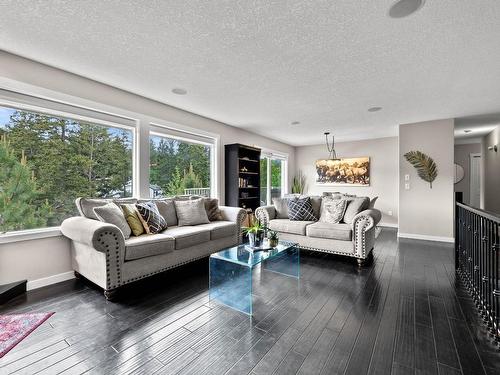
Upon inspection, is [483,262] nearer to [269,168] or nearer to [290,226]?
[290,226]

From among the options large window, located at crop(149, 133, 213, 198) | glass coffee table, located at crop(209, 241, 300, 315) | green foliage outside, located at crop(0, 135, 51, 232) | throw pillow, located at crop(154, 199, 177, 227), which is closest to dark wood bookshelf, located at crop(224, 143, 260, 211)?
large window, located at crop(149, 133, 213, 198)

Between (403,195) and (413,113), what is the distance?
69.9 inches

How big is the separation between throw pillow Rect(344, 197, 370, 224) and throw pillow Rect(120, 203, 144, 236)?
→ 3032 mm

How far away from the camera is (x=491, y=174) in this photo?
574 centimetres

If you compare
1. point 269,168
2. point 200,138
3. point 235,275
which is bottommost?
point 235,275

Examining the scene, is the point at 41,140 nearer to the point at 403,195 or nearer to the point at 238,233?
the point at 238,233

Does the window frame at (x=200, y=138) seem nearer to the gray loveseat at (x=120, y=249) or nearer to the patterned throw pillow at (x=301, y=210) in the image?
the gray loveseat at (x=120, y=249)

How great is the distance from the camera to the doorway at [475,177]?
7.09 meters

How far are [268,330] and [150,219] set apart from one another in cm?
197

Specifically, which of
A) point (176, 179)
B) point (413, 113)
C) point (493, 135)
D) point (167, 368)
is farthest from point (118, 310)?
point (493, 135)

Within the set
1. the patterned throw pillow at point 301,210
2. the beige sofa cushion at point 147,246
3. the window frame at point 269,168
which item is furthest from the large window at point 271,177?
the beige sofa cushion at point 147,246

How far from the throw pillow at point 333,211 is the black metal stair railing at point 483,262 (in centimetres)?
146

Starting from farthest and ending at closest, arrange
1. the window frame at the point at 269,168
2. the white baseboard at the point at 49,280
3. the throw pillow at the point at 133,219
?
the window frame at the point at 269,168
the throw pillow at the point at 133,219
the white baseboard at the point at 49,280

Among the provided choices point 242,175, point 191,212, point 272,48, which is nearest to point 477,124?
point 242,175
